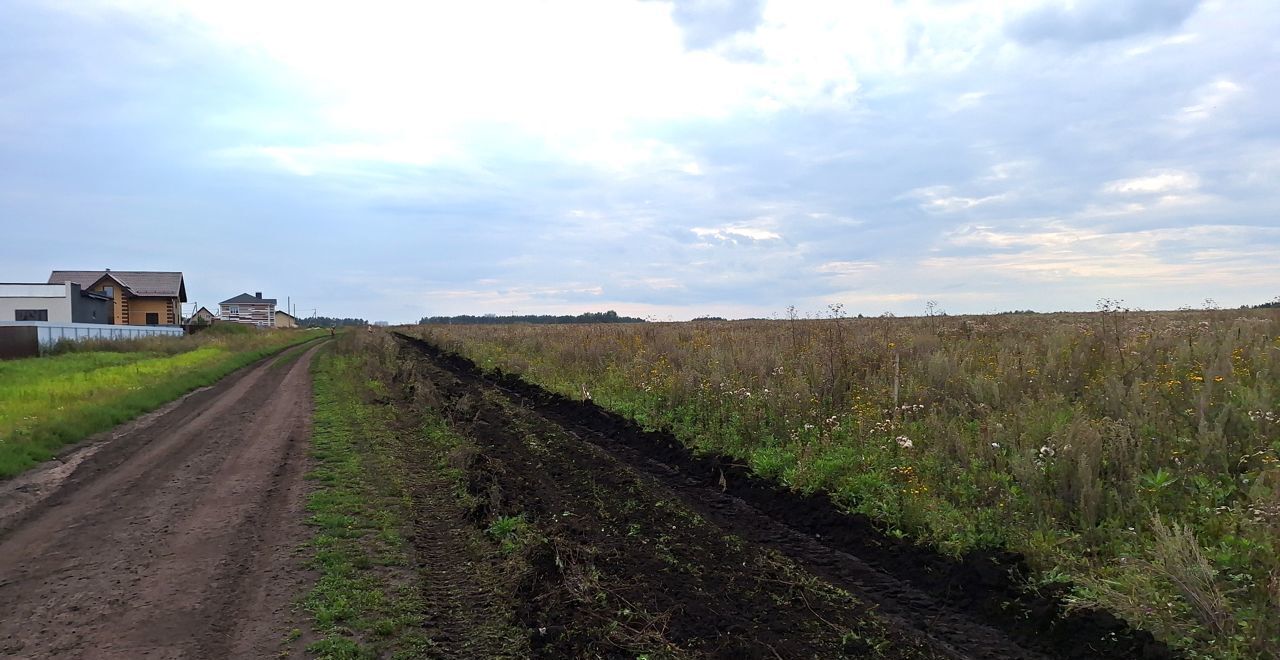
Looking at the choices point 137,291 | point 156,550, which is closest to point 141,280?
point 137,291

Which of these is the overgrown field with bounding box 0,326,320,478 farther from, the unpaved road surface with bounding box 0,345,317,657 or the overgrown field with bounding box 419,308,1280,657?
the overgrown field with bounding box 419,308,1280,657

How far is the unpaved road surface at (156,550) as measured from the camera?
178 inches

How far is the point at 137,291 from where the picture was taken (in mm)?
67938

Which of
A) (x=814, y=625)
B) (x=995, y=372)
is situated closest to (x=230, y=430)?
(x=814, y=625)

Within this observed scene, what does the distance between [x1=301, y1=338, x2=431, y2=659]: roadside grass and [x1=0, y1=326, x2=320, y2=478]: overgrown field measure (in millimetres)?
4214

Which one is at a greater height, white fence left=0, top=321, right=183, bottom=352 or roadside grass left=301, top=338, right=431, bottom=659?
white fence left=0, top=321, right=183, bottom=352

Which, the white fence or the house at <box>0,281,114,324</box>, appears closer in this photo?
the white fence

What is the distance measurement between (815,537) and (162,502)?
23.7 ft

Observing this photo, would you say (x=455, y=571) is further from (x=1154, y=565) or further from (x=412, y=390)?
(x=412, y=390)

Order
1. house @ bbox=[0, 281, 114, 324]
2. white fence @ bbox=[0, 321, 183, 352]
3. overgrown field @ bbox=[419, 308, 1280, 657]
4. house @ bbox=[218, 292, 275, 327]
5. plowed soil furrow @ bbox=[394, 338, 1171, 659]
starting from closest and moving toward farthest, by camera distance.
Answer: plowed soil furrow @ bbox=[394, 338, 1171, 659], overgrown field @ bbox=[419, 308, 1280, 657], white fence @ bbox=[0, 321, 183, 352], house @ bbox=[0, 281, 114, 324], house @ bbox=[218, 292, 275, 327]

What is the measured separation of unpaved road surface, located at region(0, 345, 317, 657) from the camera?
452cm

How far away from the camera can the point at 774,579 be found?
5.22m

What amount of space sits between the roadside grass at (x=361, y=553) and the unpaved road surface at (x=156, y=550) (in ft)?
0.80

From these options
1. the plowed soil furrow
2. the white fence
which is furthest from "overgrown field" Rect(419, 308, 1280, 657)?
the white fence
